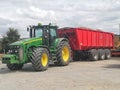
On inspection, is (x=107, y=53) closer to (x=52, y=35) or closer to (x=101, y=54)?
(x=101, y=54)

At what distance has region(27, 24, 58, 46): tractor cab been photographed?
20.9 meters

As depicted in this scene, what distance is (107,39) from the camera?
30828 millimetres

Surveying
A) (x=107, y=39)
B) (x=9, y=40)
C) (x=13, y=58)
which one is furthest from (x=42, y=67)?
(x=9, y=40)

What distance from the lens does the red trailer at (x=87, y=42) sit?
25219 mm

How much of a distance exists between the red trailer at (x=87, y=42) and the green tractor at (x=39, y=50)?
3.07 metres

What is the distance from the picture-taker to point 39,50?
61.9ft

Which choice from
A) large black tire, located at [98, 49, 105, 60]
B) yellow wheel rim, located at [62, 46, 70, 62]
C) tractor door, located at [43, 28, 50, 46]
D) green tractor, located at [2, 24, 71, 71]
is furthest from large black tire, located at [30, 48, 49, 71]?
large black tire, located at [98, 49, 105, 60]

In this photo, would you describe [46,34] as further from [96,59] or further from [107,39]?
[107,39]

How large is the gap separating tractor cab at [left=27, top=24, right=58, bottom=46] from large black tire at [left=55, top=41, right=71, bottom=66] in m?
0.71

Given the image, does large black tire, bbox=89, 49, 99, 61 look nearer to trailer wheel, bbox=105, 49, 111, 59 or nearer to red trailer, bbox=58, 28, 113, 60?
red trailer, bbox=58, 28, 113, 60

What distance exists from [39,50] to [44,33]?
7.83 ft

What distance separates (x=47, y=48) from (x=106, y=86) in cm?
792

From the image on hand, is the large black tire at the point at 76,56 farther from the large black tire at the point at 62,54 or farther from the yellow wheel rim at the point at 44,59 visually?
the yellow wheel rim at the point at 44,59

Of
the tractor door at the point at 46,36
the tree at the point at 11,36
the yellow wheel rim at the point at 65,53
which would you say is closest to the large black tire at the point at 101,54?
the yellow wheel rim at the point at 65,53
